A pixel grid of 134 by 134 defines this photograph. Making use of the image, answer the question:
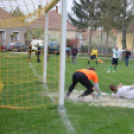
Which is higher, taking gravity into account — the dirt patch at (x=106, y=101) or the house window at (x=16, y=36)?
the house window at (x=16, y=36)

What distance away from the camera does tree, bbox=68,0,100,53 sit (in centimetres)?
2642

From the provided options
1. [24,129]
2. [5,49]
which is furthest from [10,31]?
[24,129]

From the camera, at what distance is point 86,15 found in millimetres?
29703

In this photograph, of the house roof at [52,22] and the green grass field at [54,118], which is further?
the house roof at [52,22]

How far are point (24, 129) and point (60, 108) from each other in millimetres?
1494

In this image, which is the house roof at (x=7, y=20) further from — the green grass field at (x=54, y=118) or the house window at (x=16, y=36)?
the green grass field at (x=54, y=118)

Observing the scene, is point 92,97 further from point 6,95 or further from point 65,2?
point 65,2

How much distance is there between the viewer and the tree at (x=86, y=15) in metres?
26.4

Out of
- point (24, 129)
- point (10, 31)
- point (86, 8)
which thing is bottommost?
point (24, 129)

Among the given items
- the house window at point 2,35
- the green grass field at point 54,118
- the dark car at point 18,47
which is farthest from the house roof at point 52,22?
the green grass field at point 54,118

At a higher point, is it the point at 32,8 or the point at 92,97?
the point at 32,8

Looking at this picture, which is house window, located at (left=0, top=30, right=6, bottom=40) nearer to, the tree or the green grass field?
the green grass field

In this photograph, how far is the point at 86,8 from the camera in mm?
29094

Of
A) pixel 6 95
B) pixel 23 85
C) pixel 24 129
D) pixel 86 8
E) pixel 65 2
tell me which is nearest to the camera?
pixel 24 129
